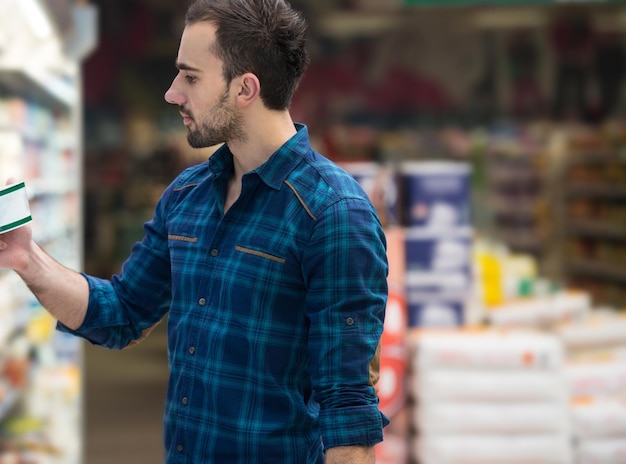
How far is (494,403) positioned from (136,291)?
9.14ft

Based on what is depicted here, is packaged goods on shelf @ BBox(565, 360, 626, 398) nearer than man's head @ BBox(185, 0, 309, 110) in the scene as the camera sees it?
No

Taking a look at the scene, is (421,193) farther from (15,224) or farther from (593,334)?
(15,224)

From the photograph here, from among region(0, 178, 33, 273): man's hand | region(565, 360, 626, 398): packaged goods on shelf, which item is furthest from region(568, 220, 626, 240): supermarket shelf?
region(0, 178, 33, 273): man's hand

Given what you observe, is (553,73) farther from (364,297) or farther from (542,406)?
(364,297)

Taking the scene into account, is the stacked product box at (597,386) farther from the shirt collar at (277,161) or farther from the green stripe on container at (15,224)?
the green stripe on container at (15,224)

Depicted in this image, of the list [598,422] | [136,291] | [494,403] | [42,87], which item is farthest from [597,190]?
[136,291]

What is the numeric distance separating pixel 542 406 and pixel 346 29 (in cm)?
494

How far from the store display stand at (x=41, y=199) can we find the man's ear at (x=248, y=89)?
2009mm

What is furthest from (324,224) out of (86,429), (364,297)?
(86,429)

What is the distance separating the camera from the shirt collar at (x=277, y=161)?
1.70 meters

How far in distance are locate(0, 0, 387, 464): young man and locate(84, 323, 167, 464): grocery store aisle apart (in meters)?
3.77

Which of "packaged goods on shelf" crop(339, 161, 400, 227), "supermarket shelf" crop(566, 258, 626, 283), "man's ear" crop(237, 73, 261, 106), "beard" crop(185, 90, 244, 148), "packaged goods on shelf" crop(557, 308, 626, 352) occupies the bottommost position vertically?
"beard" crop(185, 90, 244, 148)

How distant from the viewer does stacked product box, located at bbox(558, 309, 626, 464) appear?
14.7 feet

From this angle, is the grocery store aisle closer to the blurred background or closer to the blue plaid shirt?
the blurred background
